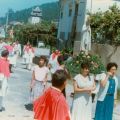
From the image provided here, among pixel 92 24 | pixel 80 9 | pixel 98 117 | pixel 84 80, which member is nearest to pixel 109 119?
pixel 98 117

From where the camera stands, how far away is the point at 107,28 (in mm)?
28812

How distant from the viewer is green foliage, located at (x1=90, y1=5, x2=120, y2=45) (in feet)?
92.3

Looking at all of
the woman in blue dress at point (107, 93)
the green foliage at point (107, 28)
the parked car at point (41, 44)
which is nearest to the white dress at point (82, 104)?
the woman in blue dress at point (107, 93)

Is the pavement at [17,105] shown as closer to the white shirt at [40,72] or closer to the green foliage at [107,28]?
the white shirt at [40,72]

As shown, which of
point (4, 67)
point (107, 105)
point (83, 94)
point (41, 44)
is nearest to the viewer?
point (83, 94)

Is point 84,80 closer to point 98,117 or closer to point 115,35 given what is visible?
point 98,117

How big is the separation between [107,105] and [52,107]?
3.88m

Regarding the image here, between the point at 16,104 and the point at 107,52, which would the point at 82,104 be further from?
the point at 107,52

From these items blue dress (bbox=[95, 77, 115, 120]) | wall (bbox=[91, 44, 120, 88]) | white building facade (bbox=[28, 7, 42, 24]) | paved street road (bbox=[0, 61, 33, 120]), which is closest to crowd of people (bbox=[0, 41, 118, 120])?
blue dress (bbox=[95, 77, 115, 120])

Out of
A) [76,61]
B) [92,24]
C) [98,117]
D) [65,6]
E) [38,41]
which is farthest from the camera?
[38,41]

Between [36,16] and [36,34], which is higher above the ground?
[36,16]

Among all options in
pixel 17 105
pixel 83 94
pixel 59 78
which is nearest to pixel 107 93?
pixel 83 94

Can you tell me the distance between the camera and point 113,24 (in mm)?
28391

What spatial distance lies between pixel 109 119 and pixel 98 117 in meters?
0.25
